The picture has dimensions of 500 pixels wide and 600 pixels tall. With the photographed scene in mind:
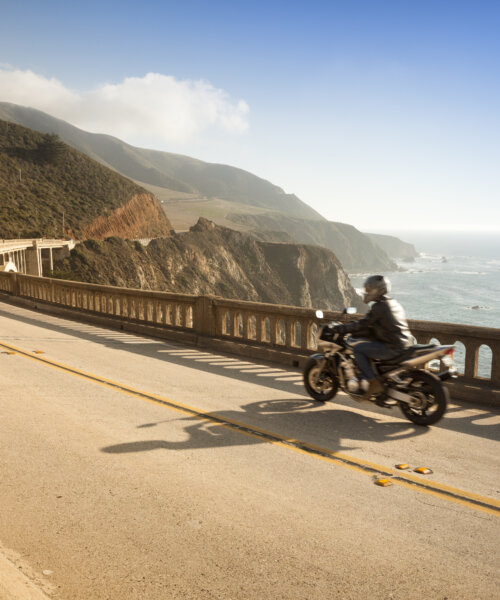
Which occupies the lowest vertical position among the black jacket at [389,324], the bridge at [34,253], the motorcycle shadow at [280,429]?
the motorcycle shadow at [280,429]

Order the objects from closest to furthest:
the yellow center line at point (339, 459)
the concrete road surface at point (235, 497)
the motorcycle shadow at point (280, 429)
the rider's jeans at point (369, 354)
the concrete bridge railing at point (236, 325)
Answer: the concrete road surface at point (235, 497), the yellow center line at point (339, 459), the motorcycle shadow at point (280, 429), the rider's jeans at point (369, 354), the concrete bridge railing at point (236, 325)

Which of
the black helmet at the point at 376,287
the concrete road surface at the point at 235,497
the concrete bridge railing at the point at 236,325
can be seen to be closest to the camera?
the concrete road surface at the point at 235,497

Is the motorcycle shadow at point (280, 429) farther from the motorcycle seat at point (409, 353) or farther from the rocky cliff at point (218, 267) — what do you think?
the rocky cliff at point (218, 267)

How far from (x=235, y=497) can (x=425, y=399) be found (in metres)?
2.89

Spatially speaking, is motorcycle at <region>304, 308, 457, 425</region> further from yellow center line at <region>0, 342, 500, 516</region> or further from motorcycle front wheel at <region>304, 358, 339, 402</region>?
yellow center line at <region>0, 342, 500, 516</region>

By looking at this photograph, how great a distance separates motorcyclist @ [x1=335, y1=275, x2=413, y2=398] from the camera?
250 inches

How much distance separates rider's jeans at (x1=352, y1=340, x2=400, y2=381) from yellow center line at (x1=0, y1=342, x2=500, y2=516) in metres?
1.28

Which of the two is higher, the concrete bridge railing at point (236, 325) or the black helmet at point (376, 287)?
the black helmet at point (376, 287)

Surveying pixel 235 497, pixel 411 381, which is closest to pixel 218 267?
pixel 411 381

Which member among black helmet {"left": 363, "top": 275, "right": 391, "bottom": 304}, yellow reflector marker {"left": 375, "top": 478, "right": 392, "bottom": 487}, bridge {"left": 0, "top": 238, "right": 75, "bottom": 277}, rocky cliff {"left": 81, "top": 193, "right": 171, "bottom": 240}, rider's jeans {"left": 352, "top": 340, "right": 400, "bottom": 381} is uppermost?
rocky cliff {"left": 81, "top": 193, "right": 171, "bottom": 240}

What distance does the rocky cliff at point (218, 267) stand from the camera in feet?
264

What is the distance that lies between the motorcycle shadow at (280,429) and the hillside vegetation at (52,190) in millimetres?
78650

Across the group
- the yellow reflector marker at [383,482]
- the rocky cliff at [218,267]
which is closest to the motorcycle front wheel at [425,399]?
the yellow reflector marker at [383,482]

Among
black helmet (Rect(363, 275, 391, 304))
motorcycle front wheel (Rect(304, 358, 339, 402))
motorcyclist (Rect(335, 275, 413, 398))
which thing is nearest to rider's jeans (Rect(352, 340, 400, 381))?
motorcyclist (Rect(335, 275, 413, 398))
